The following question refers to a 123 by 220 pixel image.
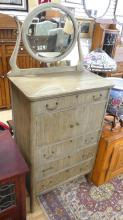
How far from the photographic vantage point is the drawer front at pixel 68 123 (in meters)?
1.11

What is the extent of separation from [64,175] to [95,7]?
2175 millimetres

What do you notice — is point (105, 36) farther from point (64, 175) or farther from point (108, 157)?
point (64, 175)

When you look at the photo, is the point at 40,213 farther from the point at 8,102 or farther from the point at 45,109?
the point at 8,102

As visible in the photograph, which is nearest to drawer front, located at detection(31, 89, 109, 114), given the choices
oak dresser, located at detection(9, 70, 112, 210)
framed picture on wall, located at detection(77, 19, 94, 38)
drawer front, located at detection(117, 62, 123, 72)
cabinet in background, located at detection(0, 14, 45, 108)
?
oak dresser, located at detection(9, 70, 112, 210)

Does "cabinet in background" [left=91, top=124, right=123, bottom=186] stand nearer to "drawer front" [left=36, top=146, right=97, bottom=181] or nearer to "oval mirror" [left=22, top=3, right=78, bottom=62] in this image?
"drawer front" [left=36, top=146, right=97, bottom=181]

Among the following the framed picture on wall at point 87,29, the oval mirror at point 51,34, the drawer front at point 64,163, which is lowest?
the drawer front at point 64,163

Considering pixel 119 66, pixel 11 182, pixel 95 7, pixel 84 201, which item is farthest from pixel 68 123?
pixel 119 66

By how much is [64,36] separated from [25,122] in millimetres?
665

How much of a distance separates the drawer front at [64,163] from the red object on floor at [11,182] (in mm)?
171

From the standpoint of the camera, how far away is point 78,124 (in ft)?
4.15

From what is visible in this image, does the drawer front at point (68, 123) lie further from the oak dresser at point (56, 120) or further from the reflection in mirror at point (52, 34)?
the reflection in mirror at point (52, 34)

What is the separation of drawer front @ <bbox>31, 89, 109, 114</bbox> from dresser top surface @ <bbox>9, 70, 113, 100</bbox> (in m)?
0.04

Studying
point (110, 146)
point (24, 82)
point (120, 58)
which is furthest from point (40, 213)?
point (120, 58)

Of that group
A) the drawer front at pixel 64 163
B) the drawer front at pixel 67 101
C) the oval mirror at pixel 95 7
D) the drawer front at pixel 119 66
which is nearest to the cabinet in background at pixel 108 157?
the drawer front at pixel 64 163
